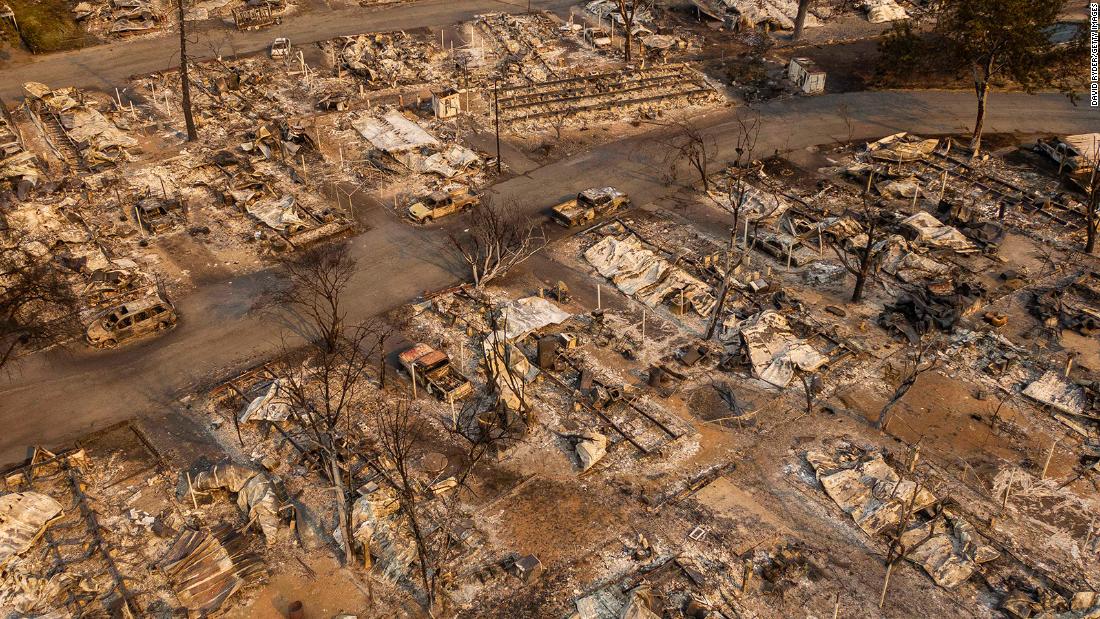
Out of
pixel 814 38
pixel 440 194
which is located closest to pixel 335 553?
pixel 440 194

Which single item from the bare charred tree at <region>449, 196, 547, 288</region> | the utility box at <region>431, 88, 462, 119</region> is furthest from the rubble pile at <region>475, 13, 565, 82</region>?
the bare charred tree at <region>449, 196, 547, 288</region>

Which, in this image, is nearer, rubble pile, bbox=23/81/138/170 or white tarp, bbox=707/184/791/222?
white tarp, bbox=707/184/791/222

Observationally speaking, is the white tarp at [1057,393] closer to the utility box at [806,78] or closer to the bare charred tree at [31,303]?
the utility box at [806,78]

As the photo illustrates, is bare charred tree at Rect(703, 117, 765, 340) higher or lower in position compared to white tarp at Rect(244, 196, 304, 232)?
higher

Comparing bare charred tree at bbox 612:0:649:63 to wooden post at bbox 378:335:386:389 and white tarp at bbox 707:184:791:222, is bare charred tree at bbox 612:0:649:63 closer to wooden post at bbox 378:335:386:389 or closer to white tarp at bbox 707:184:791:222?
white tarp at bbox 707:184:791:222

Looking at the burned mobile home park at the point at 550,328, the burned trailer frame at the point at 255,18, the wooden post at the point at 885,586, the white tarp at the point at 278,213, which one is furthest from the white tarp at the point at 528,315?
the burned trailer frame at the point at 255,18

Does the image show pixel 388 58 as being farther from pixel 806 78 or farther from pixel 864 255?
pixel 864 255

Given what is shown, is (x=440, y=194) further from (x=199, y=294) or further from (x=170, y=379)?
(x=170, y=379)
